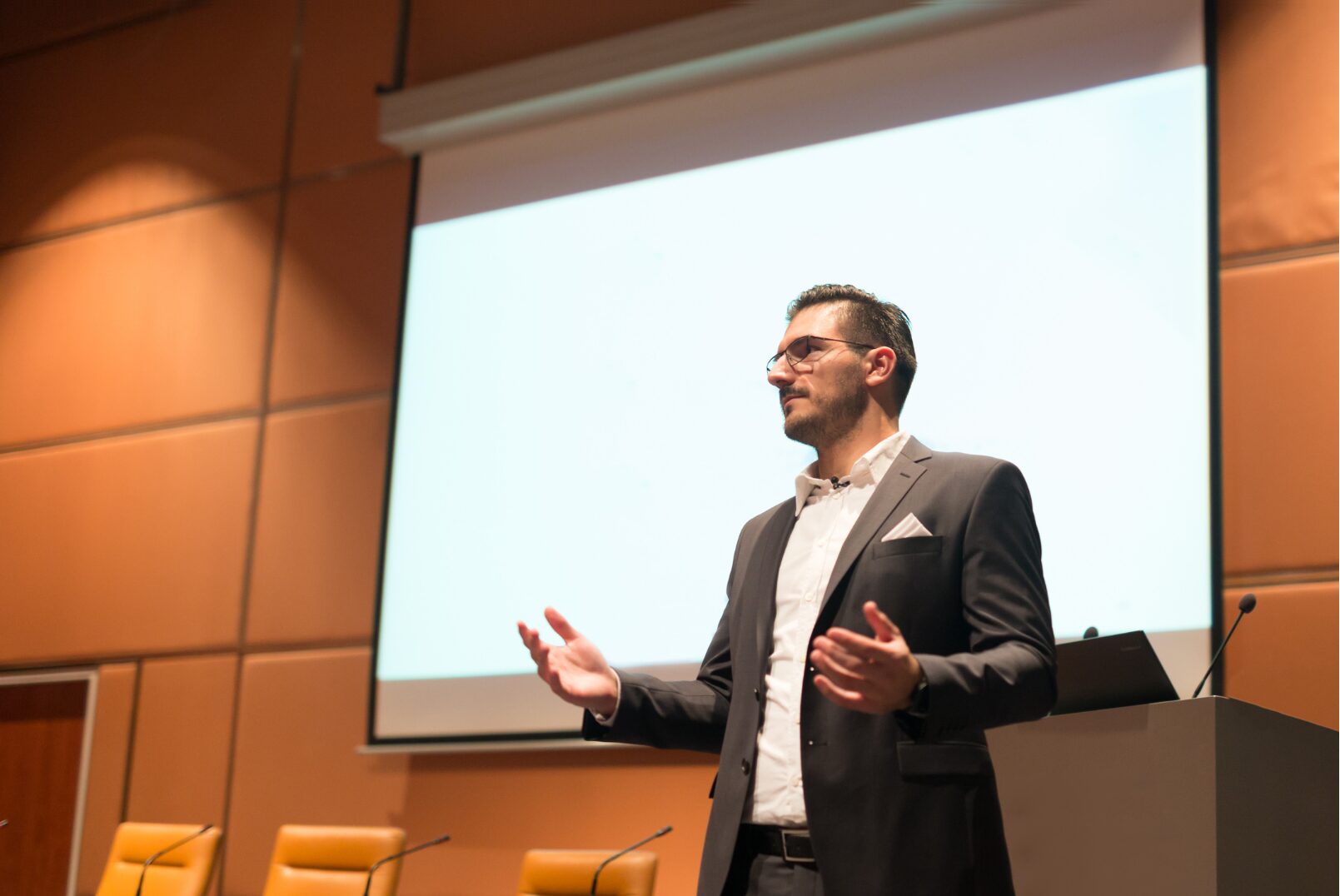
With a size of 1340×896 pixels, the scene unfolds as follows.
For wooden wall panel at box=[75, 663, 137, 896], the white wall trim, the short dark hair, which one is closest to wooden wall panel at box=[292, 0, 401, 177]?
the white wall trim

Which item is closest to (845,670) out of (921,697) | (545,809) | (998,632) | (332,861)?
(921,697)

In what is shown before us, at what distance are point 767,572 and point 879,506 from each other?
0.22 m

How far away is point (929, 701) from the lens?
1648 mm

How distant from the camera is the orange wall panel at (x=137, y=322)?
18.1ft

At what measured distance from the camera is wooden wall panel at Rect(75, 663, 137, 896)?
5.18m

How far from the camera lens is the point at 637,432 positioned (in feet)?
14.5

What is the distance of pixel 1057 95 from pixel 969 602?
8.23ft

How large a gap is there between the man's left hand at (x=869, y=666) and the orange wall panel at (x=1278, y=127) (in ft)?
8.23

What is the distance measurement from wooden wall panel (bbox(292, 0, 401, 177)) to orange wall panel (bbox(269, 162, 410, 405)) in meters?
0.12

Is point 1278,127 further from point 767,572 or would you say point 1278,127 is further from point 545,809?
point 545,809

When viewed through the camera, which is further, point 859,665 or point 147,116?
point 147,116

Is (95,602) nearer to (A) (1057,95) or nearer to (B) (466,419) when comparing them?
(B) (466,419)

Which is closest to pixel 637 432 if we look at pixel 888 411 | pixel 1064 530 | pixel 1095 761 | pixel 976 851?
pixel 1064 530

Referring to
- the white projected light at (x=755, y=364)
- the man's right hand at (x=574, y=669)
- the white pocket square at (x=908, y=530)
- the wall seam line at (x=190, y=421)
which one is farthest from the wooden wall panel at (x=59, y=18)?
the white pocket square at (x=908, y=530)
